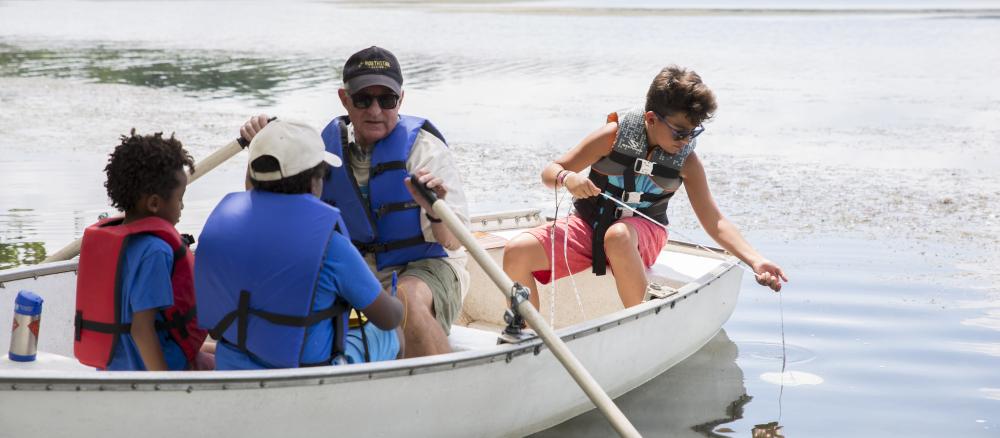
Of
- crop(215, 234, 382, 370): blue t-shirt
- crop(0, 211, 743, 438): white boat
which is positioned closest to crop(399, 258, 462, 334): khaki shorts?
crop(0, 211, 743, 438): white boat

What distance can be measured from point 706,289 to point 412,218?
1585mm

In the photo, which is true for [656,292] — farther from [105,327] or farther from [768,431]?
[105,327]

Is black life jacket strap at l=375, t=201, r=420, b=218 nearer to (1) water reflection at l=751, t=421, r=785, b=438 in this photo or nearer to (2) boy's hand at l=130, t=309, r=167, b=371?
(2) boy's hand at l=130, t=309, r=167, b=371

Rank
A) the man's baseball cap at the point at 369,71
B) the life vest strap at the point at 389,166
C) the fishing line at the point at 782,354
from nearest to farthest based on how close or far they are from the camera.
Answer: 1. the man's baseball cap at the point at 369,71
2. the life vest strap at the point at 389,166
3. the fishing line at the point at 782,354

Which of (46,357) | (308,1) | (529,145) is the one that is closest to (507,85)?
(529,145)

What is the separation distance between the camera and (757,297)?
6.70 meters

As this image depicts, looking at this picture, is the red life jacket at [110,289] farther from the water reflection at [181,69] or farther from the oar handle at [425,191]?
the water reflection at [181,69]

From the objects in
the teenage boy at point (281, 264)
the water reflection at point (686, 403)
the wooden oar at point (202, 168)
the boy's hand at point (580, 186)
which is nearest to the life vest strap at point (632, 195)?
the boy's hand at point (580, 186)

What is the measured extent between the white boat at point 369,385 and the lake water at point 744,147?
29 centimetres

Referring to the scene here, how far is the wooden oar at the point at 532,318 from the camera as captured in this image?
3.88m

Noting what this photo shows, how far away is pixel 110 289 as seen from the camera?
3.51 m

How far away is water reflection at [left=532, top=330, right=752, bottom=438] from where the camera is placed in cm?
483

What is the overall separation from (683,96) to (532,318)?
4.33 ft

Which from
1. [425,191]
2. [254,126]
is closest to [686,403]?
[425,191]
